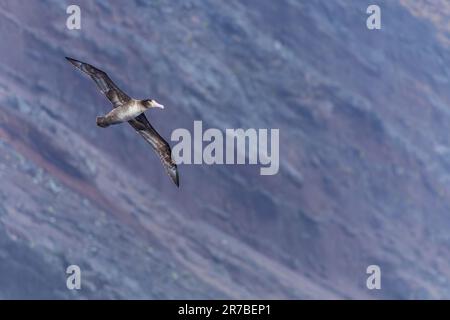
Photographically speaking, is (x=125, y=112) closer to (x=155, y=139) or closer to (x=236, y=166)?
(x=155, y=139)

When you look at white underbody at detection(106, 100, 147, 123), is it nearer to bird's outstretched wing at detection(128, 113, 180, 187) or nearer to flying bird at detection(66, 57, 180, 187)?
flying bird at detection(66, 57, 180, 187)

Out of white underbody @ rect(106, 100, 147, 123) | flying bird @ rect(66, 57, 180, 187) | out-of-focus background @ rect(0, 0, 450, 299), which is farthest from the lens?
out-of-focus background @ rect(0, 0, 450, 299)

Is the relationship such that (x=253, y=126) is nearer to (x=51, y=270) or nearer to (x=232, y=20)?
(x=232, y=20)

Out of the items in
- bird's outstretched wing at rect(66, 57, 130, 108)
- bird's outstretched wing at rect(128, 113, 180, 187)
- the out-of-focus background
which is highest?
the out-of-focus background

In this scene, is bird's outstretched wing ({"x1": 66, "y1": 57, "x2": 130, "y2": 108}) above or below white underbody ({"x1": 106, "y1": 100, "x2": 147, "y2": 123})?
above

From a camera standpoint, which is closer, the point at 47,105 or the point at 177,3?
the point at 47,105

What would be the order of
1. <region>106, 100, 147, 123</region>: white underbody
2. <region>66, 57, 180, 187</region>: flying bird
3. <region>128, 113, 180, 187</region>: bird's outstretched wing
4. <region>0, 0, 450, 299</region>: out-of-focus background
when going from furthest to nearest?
<region>0, 0, 450, 299</region>: out-of-focus background < <region>128, 113, 180, 187</region>: bird's outstretched wing < <region>106, 100, 147, 123</region>: white underbody < <region>66, 57, 180, 187</region>: flying bird

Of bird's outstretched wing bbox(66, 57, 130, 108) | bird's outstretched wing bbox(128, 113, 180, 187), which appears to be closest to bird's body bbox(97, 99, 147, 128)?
bird's outstretched wing bbox(66, 57, 130, 108)

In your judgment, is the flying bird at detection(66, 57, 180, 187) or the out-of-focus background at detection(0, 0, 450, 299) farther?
the out-of-focus background at detection(0, 0, 450, 299)
